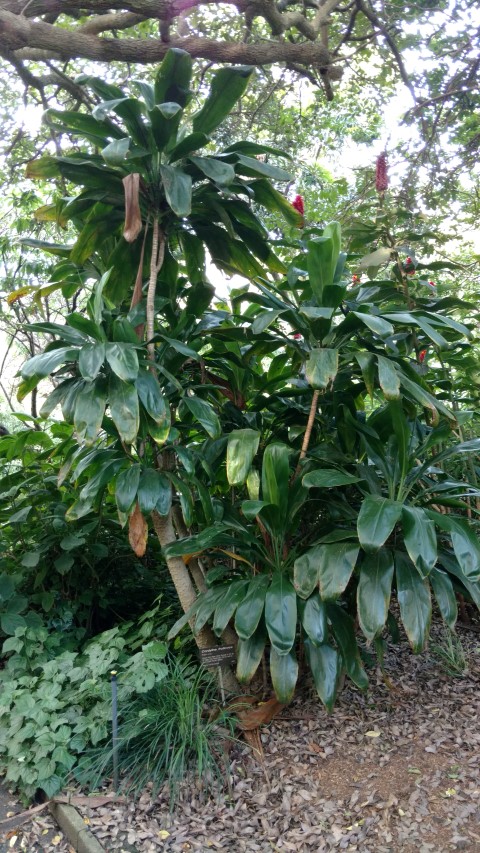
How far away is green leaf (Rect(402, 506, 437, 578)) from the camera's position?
6.91 ft

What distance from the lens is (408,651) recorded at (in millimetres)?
3266

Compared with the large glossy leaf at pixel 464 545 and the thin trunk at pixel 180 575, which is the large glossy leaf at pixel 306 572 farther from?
the thin trunk at pixel 180 575

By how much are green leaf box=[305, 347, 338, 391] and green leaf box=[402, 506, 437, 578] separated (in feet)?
1.67

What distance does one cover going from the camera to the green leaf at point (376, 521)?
206 cm

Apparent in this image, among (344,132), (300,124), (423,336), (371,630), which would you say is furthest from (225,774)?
(344,132)

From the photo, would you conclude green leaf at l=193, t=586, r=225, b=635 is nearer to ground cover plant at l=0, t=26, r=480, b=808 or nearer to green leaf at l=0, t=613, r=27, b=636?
ground cover plant at l=0, t=26, r=480, b=808

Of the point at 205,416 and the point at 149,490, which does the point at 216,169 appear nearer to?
the point at 205,416

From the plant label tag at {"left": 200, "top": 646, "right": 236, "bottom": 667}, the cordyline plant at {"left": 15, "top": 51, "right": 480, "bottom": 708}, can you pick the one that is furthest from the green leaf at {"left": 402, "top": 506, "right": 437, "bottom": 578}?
the plant label tag at {"left": 200, "top": 646, "right": 236, "bottom": 667}

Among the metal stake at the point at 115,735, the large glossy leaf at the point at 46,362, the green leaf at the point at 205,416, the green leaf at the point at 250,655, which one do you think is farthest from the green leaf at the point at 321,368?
the metal stake at the point at 115,735

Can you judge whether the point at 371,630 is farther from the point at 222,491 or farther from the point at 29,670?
the point at 29,670

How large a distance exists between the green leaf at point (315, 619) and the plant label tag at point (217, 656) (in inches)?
15.9

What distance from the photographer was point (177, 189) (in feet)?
7.75

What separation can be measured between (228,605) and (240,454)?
54cm

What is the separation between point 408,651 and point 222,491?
120cm
